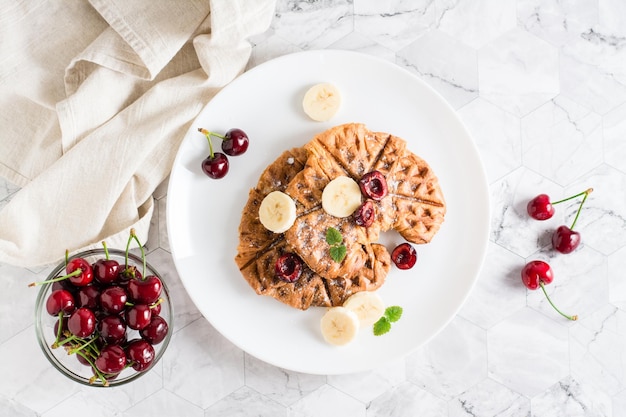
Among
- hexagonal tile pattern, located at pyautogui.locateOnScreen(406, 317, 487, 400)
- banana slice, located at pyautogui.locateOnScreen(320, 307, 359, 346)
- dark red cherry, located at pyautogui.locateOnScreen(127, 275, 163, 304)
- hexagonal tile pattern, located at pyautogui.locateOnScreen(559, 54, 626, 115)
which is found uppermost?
dark red cherry, located at pyautogui.locateOnScreen(127, 275, 163, 304)

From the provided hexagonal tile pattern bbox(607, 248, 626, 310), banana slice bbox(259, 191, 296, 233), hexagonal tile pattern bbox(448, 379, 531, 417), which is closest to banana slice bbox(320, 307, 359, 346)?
banana slice bbox(259, 191, 296, 233)

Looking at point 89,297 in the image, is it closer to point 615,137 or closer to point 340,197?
point 340,197

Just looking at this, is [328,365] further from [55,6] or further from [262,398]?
[55,6]

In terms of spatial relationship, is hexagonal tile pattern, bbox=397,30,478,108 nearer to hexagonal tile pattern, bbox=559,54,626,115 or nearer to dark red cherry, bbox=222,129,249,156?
hexagonal tile pattern, bbox=559,54,626,115

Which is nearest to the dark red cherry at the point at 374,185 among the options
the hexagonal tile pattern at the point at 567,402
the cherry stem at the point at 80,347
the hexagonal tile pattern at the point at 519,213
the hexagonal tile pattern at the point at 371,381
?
the hexagonal tile pattern at the point at 519,213

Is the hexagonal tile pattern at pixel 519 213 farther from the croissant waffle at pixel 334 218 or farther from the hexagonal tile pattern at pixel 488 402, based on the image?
the hexagonal tile pattern at pixel 488 402

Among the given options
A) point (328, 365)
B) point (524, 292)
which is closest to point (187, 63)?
point (328, 365)
